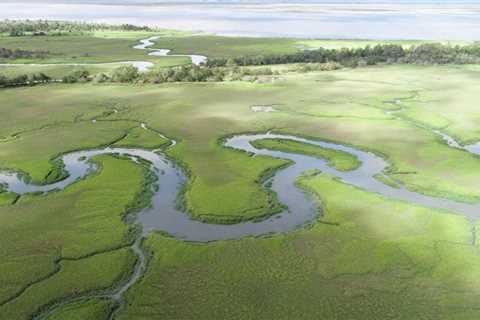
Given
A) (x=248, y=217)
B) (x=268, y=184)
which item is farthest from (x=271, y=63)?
(x=248, y=217)

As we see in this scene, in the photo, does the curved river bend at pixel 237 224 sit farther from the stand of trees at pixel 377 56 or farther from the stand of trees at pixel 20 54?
the stand of trees at pixel 20 54

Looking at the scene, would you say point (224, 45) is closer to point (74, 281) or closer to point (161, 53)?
point (161, 53)

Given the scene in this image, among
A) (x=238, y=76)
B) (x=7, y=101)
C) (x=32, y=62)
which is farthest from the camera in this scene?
(x=32, y=62)

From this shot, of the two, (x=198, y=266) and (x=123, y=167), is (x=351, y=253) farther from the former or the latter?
(x=123, y=167)

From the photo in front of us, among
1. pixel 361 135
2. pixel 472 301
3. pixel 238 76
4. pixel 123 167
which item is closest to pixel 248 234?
pixel 472 301

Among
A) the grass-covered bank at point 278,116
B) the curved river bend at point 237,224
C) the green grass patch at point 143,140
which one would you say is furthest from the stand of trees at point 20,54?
the curved river bend at point 237,224

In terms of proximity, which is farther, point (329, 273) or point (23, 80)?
point (23, 80)
